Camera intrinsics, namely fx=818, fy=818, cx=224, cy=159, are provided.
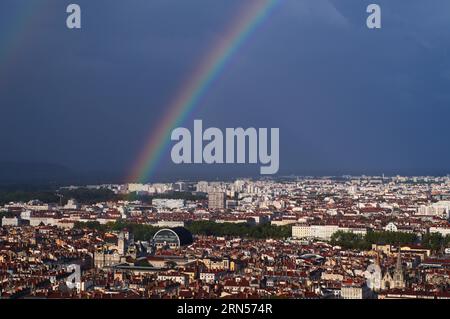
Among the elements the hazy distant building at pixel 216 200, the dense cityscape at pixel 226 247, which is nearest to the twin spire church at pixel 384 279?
the dense cityscape at pixel 226 247

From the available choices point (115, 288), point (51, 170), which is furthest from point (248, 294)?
point (51, 170)

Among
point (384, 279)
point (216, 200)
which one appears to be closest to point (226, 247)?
point (384, 279)

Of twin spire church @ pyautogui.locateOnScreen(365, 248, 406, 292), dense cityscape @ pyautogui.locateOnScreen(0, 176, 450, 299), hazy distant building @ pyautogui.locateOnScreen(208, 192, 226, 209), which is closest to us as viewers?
dense cityscape @ pyautogui.locateOnScreen(0, 176, 450, 299)

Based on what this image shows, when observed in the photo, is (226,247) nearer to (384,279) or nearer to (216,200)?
(384,279)

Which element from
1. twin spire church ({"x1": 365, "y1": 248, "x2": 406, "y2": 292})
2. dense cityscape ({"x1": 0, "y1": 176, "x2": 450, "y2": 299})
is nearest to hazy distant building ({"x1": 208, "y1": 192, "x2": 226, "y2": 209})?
dense cityscape ({"x1": 0, "y1": 176, "x2": 450, "y2": 299})

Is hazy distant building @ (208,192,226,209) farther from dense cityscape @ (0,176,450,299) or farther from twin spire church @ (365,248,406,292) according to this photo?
twin spire church @ (365,248,406,292)
